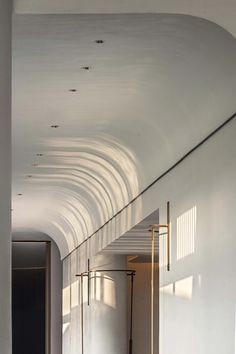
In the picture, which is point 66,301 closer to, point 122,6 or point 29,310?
point 29,310

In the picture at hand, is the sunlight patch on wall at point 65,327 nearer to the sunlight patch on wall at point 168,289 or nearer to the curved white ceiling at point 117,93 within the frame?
the curved white ceiling at point 117,93

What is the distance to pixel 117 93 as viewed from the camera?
8.36 meters

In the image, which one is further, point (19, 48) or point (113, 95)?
point (113, 95)

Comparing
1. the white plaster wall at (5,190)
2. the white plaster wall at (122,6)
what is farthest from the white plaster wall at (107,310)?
the white plaster wall at (5,190)

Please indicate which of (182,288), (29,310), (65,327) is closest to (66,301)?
(65,327)

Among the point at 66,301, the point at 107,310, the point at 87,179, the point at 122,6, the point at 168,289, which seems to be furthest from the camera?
the point at 66,301

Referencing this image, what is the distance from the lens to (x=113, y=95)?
332 inches

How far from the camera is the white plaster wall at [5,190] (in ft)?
12.2

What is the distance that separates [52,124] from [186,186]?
1866 mm

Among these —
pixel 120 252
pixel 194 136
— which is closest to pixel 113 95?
pixel 194 136

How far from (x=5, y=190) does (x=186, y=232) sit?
4653mm

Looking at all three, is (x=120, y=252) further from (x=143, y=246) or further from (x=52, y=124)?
(x=52, y=124)

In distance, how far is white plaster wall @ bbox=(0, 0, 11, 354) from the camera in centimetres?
372

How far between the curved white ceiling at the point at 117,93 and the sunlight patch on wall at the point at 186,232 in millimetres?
581
